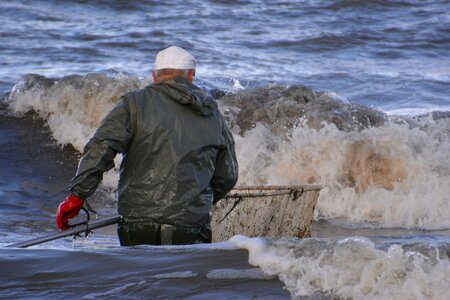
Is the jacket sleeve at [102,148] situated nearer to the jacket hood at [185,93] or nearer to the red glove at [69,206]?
the red glove at [69,206]

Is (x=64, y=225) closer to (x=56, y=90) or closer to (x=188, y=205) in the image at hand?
(x=188, y=205)

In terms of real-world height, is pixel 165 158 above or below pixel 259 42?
above

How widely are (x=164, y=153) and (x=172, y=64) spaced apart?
0.51m

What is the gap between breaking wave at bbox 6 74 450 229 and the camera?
11188 millimetres

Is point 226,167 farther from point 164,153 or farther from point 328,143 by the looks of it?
point 328,143

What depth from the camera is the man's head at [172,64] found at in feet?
19.5

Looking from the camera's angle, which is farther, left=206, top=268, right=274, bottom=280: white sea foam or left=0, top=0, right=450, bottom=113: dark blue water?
left=0, top=0, right=450, bottom=113: dark blue water

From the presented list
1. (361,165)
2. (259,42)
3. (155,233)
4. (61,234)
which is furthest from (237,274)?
(259,42)

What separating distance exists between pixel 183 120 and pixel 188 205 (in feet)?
1.60

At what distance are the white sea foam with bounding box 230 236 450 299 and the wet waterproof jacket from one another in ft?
2.56


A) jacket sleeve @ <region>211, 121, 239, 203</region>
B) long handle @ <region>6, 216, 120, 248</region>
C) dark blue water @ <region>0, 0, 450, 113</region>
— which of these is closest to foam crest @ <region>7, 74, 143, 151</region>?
dark blue water @ <region>0, 0, 450, 113</region>

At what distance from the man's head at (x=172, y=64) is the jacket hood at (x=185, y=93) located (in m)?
0.05

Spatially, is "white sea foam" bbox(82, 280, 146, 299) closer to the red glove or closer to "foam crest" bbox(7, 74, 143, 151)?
the red glove

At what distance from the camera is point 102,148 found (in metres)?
5.68
